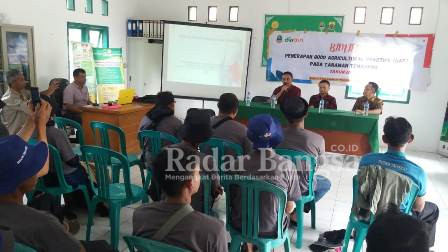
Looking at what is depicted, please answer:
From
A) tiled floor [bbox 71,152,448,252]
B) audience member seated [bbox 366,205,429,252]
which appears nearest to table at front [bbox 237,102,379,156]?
tiled floor [bbox 71,152,448,252]

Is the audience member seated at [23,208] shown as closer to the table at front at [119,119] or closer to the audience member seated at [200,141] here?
the audience member seated at [200,141]

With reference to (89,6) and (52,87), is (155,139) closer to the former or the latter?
(52,87)

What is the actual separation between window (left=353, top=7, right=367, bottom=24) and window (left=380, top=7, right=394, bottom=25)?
0.91 ft

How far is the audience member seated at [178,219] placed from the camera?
4.74 ft

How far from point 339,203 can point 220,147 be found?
1.64 metres

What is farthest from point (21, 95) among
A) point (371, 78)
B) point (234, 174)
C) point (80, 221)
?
point (371, 78)

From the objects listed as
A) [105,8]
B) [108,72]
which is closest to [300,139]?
[108,72]

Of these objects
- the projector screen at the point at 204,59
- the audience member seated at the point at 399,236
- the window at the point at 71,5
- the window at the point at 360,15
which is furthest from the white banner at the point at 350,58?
the audience member seated at the point at 399,236

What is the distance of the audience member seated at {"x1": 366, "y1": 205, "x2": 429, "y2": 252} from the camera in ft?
3.55

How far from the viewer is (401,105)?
20.2 ft

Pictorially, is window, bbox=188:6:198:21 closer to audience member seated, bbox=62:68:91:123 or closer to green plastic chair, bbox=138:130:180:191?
audience member seated, bbox=62:68:91:123

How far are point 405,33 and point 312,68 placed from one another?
5.07 feet

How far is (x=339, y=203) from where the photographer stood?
3.84 metres

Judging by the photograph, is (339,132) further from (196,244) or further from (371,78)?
(196,244)
